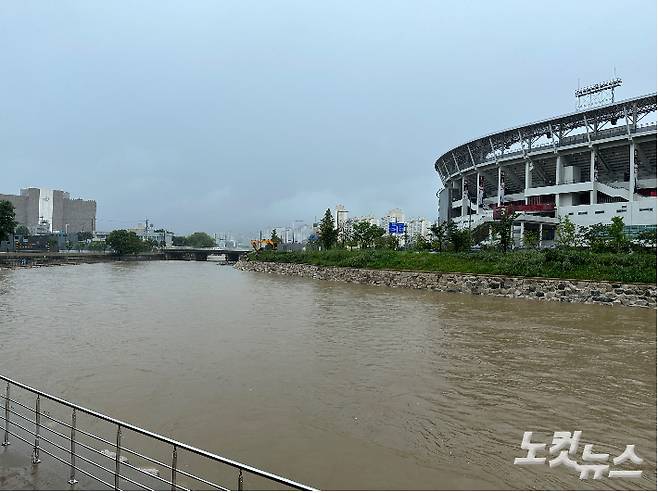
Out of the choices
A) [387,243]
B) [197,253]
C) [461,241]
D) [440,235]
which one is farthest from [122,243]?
[461,241]

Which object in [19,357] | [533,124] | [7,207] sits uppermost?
[533,124]

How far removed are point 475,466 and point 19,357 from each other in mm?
11404

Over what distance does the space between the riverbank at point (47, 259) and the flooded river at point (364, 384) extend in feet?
185

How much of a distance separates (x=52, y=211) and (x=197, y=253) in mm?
87303

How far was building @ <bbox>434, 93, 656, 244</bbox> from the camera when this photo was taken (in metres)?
43.2

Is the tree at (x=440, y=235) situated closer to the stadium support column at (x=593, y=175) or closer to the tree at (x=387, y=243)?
the tree at (x=387, y=243)

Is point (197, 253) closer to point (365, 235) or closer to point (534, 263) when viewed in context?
point (365, 235)

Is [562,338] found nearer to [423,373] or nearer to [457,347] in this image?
[457,347]

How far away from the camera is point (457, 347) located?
13.8m

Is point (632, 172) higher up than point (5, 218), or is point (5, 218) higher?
point (632, 172)

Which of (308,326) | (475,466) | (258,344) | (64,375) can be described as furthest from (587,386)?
(64,375)

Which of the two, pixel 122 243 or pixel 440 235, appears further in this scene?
pixel 122 243

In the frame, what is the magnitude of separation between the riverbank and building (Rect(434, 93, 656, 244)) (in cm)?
6292

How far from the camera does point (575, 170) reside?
1945 inches
